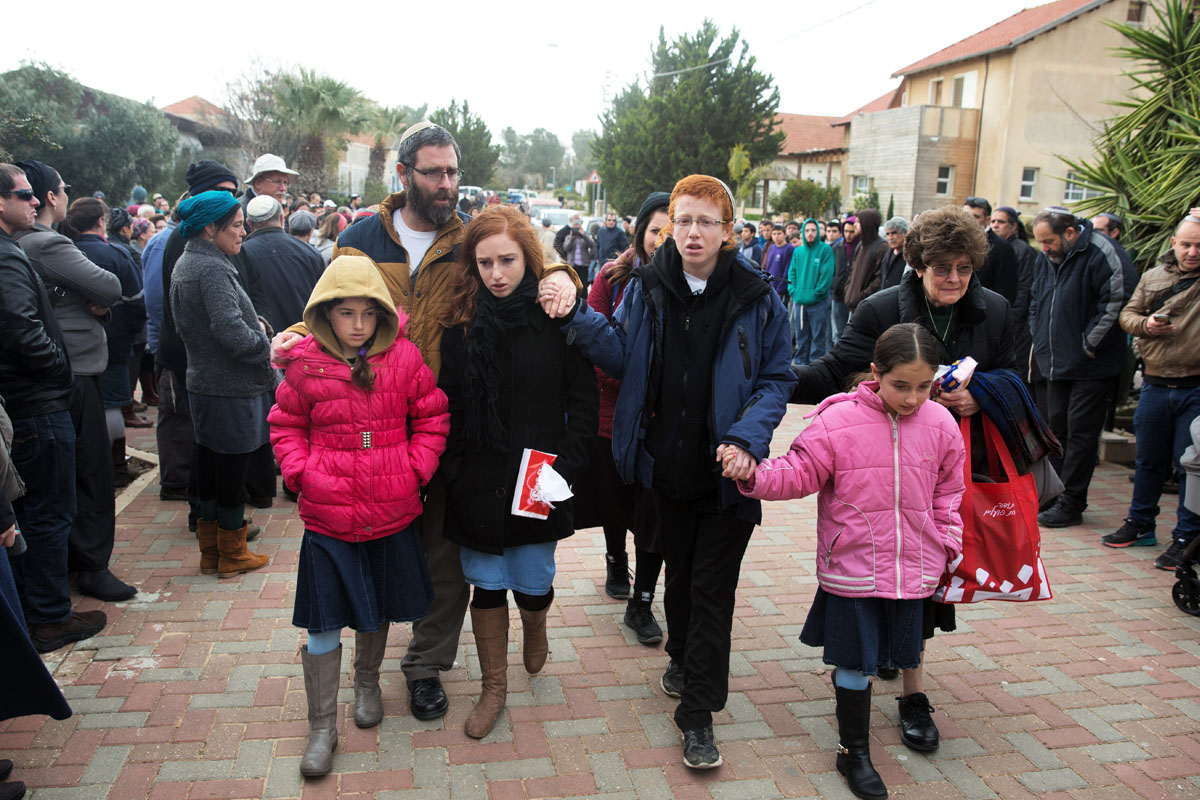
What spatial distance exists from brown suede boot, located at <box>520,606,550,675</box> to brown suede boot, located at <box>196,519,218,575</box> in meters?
2.26

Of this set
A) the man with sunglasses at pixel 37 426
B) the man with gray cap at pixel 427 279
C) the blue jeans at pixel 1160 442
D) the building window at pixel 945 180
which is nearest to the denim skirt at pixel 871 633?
the man with gray cap at pixel 427 279

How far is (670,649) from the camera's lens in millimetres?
3639

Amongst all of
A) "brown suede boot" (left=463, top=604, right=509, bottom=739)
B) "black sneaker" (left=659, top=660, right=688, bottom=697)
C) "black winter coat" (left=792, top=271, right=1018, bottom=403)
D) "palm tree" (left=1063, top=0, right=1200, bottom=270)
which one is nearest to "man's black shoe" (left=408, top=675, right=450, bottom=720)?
"brown suede boot" (left=463, top=604, right=509, bottom=739)

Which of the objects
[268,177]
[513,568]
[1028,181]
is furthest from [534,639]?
[1028,181]

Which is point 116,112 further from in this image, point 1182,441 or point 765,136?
point 765,136

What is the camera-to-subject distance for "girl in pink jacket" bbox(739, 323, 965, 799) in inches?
117

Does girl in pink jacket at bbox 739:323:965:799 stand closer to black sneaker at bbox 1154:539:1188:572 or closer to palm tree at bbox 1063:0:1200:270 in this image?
black sneaker at bbox 1154:539:1188:572

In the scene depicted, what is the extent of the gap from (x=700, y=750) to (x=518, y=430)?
138cm

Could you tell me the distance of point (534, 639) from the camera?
3.51 metres

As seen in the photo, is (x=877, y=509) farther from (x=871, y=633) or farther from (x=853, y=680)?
(x=853, y=680)

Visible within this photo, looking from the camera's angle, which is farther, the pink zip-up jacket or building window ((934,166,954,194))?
building window ((934,166,954,194))

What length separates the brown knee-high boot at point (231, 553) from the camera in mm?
4715

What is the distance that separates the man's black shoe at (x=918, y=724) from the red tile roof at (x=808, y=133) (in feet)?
168

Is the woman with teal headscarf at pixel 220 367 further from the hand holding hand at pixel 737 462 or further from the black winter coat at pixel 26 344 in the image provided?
the hand holding hand at pixel 737 462
